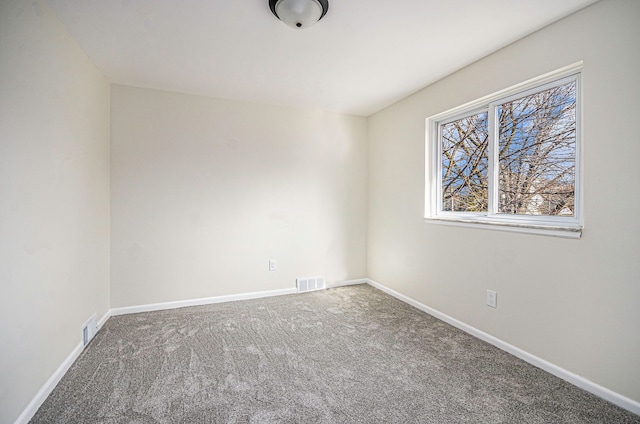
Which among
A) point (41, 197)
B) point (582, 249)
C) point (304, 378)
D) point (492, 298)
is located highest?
point (41, 197)

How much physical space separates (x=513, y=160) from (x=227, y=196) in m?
2.88

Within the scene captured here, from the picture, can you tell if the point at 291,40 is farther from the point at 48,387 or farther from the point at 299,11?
the point at 48,387

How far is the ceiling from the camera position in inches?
72.6

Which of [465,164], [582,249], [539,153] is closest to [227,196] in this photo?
[465,164]

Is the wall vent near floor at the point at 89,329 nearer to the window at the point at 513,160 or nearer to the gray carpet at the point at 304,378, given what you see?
the gray carpet at the point at 304,378

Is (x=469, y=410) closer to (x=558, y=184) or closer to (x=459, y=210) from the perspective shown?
(x=558, y=184)

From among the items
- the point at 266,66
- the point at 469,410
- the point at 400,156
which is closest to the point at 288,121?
the point at 266,66

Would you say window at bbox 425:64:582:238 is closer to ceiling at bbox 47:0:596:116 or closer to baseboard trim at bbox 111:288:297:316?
ceiling at bbox 47:0:596:116

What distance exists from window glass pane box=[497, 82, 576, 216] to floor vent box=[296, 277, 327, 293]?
230cm

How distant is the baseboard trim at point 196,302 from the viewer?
307 centimetres

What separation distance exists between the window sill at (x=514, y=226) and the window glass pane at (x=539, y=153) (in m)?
0.15

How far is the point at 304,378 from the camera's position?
195cm

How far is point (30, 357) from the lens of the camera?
1624 millimetres

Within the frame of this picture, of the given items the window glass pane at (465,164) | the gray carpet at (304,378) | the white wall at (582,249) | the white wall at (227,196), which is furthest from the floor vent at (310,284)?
the window glass pane at (465,164)
